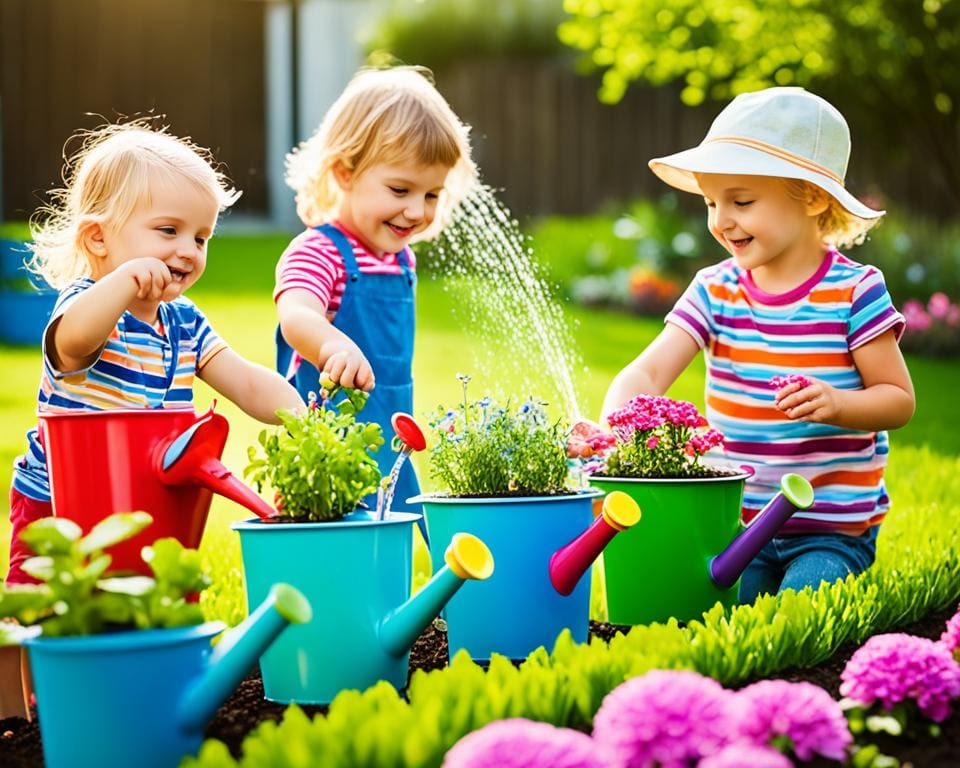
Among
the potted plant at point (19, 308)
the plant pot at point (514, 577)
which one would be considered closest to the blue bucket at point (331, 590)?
the plant pot at point (514, 577)

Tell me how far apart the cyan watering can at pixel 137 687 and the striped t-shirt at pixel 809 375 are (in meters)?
1.66

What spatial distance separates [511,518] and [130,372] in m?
0.76

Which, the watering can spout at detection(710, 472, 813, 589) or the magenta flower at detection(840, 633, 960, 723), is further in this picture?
the watering can spout at detection(710, 472, 813, 589)

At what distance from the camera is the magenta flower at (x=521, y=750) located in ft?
4.96

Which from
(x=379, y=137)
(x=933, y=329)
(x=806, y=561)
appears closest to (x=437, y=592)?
(x=806, y=561)

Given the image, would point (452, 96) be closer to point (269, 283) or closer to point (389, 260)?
point (269, 283)

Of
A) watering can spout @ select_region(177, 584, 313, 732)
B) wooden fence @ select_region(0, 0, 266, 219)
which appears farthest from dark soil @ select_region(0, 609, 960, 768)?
Answer: wooden fence @ select_region(0, 0, 266, 219)

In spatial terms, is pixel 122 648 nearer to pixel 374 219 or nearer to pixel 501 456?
pixel 501 456

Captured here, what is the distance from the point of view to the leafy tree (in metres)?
9.59

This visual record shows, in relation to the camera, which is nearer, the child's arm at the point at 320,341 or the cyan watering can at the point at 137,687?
the cyan watering can at the point at 137,687

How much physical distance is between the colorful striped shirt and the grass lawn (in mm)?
435

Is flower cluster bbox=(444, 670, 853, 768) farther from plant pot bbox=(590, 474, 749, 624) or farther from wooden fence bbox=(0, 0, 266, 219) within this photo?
wooden fence bbox=(0, 0, 266, 219)

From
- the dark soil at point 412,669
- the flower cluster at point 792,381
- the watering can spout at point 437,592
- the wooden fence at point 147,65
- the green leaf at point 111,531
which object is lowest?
the dark soil at point 412,669

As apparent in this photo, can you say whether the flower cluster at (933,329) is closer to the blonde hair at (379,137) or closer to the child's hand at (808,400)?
the blonde hair at (379,137)
